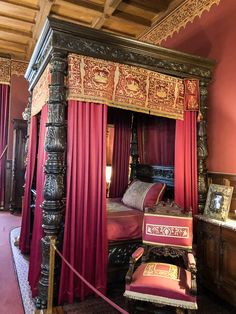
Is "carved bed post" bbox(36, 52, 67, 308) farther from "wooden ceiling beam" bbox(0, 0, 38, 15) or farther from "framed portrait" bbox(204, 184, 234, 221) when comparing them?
"wooden ceiling beam" bbox(0, 0, 38, 15)

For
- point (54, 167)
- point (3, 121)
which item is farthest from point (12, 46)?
point (54, 167)

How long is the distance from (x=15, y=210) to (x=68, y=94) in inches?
184

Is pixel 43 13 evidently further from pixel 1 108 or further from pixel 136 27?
pixel 1 108

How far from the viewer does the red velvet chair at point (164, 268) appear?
2.04m

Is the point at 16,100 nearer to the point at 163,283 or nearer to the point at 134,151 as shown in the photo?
the point at 134,151

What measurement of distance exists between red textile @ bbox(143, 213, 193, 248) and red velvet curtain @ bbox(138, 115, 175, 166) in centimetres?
145

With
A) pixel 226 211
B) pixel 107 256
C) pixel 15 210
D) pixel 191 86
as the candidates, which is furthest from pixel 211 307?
pixel 15 210

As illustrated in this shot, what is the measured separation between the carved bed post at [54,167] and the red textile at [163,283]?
842 mm

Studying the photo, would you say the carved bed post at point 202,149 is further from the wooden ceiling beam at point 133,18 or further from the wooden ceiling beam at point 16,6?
the wooden ceiling beam at point 16,6

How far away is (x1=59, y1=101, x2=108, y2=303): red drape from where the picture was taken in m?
2.56

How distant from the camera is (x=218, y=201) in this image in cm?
294

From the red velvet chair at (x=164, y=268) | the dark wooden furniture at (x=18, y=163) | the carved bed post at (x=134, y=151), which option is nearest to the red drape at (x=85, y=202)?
the red velvet chair at (x=164, y=268)

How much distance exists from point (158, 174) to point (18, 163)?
380 centimetres

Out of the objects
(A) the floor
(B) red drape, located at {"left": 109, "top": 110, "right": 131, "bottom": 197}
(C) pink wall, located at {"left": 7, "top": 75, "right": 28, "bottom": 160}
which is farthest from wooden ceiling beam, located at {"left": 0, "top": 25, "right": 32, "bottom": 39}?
(A) the floor
